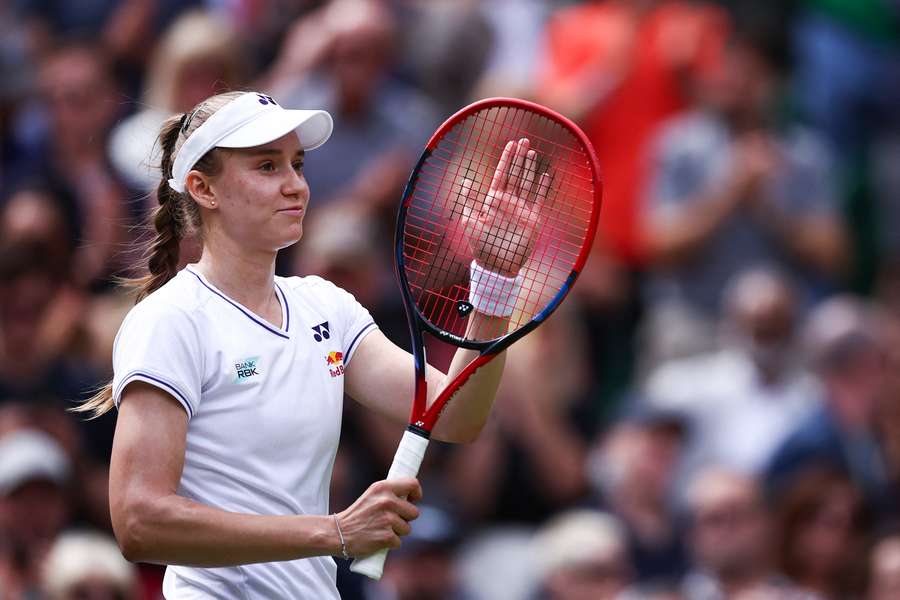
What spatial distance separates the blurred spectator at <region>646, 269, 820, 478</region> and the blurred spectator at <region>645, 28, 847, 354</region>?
40cm

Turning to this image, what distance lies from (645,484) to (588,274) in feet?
3.82

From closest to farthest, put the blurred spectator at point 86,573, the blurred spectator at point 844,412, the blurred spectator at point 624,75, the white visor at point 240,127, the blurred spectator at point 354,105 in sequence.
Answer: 1. the white visor at point 240,127
2. the blurred spectator at point 86,573
3. the blurred spectator at point 844,412
4. the blurred spectator at point 354,105
5. the blurred spectator at point 624,75

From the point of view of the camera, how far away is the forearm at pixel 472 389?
3666mm

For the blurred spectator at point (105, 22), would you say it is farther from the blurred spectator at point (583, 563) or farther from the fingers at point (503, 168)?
the fingers at point (503, 168)

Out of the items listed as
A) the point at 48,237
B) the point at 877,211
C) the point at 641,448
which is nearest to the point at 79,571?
the point at 48,237

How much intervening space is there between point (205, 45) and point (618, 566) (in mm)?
2814

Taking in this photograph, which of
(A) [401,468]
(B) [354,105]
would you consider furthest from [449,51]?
(A) [401,468]

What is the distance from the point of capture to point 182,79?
7.00 meters

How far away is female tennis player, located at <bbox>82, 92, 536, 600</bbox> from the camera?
3.25 metres

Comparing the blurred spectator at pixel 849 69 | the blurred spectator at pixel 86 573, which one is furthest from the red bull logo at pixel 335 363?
the blurred spectator at pixel 849 69

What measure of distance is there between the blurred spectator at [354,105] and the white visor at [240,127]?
12.0ft

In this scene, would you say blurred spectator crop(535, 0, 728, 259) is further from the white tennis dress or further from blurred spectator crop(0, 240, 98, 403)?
the white tennis dress


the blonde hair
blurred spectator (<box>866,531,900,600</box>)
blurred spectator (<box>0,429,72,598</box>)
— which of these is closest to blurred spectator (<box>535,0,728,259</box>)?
the blonde hair

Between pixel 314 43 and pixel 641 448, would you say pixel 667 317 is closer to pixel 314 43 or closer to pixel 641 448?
pixel 641 448
